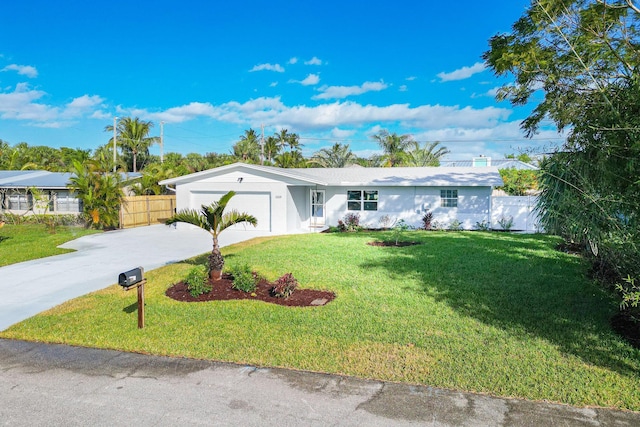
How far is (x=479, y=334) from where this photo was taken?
5.98 m

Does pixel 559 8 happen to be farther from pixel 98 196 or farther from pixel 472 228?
pixel 98 196

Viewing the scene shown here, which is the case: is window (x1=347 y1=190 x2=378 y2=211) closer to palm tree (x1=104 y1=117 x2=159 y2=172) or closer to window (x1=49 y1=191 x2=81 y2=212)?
window (x1=49 y1=191 x2=81 y2=212)

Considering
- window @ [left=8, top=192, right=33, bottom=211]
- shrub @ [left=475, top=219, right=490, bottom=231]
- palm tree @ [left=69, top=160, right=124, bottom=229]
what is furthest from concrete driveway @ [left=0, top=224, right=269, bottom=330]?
shrub @ [left=475, top=219, right=490, bottom=231]

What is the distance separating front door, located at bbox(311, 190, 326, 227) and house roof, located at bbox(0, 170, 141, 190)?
32.3ft

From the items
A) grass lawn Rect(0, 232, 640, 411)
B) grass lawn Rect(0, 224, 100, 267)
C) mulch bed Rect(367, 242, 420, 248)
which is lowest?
grass lawn Rect(0, 232, 640, 411)

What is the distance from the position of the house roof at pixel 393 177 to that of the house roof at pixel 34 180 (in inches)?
248

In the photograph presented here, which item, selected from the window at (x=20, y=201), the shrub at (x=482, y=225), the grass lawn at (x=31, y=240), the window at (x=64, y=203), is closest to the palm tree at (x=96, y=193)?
the grass lawn at (x=31, y=240)

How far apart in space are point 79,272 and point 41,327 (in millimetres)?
4413

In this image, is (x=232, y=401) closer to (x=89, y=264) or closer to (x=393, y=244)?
(x=89, y=264)

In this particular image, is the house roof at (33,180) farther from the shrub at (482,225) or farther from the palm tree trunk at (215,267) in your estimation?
the shrub at (482,225)

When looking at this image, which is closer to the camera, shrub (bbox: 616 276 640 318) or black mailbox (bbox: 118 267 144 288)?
shrub (bbox: 616 276 640 318)

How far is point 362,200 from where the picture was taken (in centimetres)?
2044

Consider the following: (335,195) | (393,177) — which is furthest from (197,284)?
(393,177)

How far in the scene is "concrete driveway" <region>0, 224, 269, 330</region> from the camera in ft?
26.9
